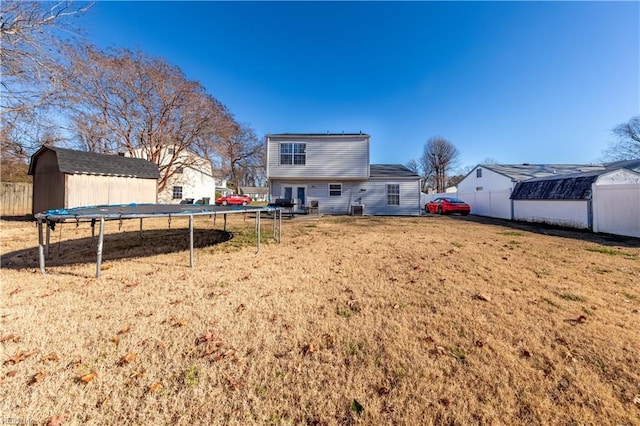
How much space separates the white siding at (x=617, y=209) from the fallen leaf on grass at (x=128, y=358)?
48.3 feet

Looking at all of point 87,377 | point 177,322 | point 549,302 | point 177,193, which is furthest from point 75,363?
point 177,193

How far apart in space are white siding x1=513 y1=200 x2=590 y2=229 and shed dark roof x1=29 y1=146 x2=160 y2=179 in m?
23.8

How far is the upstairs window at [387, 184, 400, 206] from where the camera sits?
18.7 m

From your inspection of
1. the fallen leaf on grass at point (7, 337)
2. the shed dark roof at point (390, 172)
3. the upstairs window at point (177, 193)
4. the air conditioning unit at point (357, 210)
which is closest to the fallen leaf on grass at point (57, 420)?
the fallen leaf on grass at point (7, 337)

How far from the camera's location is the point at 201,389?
201 centimetres

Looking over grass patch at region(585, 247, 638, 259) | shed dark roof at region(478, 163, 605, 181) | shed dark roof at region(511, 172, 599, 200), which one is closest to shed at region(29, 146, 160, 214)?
grass patch at region(585, 247, 638, 259)

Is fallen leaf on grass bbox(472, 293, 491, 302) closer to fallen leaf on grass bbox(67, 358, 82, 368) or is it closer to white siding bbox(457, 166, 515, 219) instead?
fallen leaf on grass bbox(67, 358, 82, 368)

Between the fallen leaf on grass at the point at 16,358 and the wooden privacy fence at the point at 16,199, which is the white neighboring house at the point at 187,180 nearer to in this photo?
the wooden privacy fence at the point at 16,199

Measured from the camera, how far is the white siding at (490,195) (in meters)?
16.8

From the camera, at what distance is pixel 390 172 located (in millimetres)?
19625

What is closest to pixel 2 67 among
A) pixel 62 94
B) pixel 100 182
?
pixel 62 94

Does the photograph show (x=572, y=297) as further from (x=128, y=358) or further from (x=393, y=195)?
(x=393, y=195)

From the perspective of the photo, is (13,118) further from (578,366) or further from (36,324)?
(578,366)

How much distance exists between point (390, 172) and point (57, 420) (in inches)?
785
